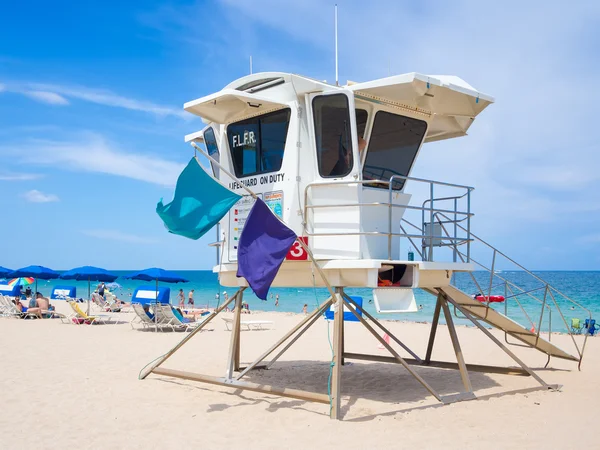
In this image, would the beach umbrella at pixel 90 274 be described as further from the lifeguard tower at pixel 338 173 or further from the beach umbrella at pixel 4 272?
the lifeguard tower at pixel 338 173

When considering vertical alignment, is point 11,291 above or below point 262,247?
below

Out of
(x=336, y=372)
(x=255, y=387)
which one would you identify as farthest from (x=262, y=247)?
(x=255, y=387)

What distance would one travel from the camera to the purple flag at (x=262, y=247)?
28.1 feet

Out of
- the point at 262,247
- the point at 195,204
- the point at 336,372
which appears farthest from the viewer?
the point at 195,204

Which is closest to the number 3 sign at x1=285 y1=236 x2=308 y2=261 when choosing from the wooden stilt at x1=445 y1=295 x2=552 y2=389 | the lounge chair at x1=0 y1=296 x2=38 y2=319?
the wooden stilt at x1=445 y1=295 x2=552 y2=389

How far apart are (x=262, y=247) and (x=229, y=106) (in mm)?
2922

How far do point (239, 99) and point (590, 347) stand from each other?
15.3 m

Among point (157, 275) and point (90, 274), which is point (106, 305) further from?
point (157, 275)

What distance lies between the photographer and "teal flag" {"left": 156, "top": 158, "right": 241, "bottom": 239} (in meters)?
8.95

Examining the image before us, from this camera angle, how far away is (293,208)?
9.48m

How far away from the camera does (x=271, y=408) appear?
9.09m

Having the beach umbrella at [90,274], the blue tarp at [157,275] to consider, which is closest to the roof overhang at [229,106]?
the blue tarp at [157,275]

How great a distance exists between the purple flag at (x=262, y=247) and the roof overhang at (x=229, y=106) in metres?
1.82

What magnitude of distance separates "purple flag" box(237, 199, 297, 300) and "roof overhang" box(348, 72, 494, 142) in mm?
2581
